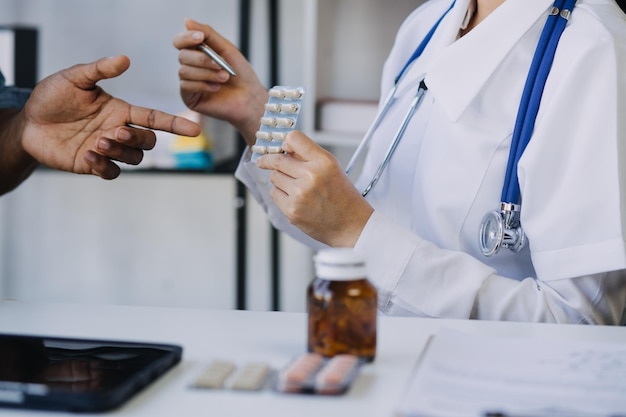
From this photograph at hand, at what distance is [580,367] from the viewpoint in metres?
0.77

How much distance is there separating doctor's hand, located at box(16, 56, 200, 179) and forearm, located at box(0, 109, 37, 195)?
2cm

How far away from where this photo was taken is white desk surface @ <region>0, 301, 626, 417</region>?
687 millimetres

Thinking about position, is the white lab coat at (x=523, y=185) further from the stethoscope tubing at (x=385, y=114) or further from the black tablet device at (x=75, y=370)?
the black tablet device at (x=75, y=370)

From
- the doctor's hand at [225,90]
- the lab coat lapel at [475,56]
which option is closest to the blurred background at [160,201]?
the doctor's hand at [225,90]

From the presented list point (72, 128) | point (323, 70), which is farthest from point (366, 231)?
point (323, 70)

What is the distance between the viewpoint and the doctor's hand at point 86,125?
4.60 ft

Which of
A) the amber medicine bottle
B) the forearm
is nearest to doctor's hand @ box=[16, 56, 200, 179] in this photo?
the forearm

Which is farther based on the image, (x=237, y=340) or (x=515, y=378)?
(x=237, y=340)

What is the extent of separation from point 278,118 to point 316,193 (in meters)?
0.12

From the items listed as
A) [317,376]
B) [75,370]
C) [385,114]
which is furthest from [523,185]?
[75,370]

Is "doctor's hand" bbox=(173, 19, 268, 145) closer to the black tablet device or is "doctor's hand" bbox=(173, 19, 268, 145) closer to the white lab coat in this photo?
the white lab coat

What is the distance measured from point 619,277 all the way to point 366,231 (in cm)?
36

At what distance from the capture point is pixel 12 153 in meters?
1.54

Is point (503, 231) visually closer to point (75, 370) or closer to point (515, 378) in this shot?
point (515, 378)
